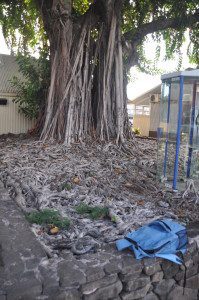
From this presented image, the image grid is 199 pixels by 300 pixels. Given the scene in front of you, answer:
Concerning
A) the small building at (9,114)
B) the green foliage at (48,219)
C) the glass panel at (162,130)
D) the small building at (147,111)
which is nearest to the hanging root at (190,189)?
the glass panel at (162,130)

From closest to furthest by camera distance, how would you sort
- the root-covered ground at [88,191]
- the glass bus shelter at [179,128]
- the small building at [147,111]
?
the root-covered ground at [88,191] < the glass bus shelter at [179,128] < the small building at [147,111]

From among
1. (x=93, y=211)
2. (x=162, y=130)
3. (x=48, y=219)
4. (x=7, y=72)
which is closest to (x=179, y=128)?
(x=162, y=130)

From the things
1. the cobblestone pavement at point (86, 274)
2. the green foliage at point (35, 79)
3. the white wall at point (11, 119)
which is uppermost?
the green foliage at point (35, 79)

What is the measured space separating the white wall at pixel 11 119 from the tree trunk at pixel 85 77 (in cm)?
352

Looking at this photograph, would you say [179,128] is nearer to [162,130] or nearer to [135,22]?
[162,130]

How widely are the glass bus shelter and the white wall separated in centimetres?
629

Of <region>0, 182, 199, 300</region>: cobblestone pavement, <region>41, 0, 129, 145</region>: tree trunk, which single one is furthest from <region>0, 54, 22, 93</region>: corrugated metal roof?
<region>0, 182, 199, 300</region>: cobblestone pavement

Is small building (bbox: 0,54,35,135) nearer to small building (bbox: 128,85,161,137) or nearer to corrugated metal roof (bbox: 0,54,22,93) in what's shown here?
corrugated metal roof (bbox: 0,54,22,93)

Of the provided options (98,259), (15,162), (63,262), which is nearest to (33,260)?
(63,262)

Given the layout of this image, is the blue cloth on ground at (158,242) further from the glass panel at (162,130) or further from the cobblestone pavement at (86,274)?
the glass panel at (162,130)

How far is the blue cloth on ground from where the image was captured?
2.59 m

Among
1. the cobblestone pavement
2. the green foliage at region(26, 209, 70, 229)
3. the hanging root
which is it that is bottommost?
the cobblestone pavement

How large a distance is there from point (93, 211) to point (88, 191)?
682 millimetres

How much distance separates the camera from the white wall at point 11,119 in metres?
9.88
